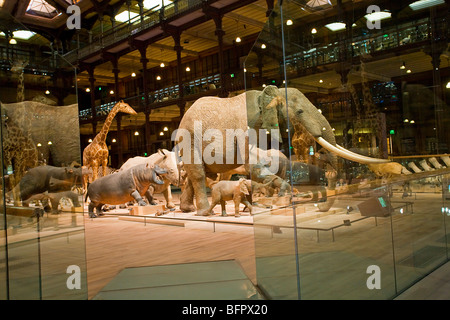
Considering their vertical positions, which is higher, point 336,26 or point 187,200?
point 336,26

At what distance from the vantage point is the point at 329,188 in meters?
3.34

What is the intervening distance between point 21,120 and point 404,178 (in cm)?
256

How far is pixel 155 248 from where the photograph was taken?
394 cm

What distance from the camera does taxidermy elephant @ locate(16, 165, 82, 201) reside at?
2.31m

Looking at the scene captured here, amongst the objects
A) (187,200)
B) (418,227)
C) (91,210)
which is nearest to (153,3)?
(91,210)

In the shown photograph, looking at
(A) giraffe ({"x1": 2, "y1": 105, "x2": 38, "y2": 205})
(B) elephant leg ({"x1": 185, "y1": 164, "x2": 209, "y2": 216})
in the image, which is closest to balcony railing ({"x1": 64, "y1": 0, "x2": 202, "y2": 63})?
(B) elephant leg ({"x1": 185, "y1": 164, "x2": 209, "y2": 216})

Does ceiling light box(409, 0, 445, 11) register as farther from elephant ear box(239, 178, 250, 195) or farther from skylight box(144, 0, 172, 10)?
skylight box(144, 0, 172, 10)

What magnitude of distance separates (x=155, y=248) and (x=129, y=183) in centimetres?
235

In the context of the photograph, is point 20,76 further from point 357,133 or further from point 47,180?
point 357,133

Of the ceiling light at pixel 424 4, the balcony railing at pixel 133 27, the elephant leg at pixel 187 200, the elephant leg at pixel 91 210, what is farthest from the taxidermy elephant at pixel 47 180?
the balcony railing at pixel 133 27

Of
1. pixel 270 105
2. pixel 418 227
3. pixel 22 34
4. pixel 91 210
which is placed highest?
pixel 22 34

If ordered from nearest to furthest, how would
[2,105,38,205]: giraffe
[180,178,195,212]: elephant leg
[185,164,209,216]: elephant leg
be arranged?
[2,105,38,205]: giraffe
[185,164,209,216]: elephant leg
[180,178,195,212]: elephant leg

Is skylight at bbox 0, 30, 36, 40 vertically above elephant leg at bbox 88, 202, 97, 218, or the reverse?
skylight at bbox 0, 30, 36, 40
